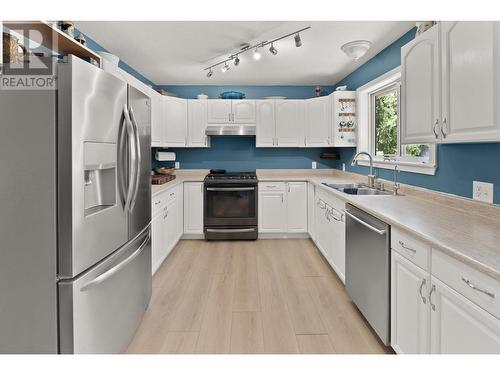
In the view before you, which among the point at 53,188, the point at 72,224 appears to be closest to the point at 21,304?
the point at 72,224

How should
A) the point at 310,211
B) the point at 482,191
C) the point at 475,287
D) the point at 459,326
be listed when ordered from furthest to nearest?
the point at 310,211 < the point at 482,191 < the point at 459,326 < the point at 475,287

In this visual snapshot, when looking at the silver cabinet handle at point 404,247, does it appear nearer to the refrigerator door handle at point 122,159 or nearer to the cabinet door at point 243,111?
the refrigerator door handle at point 122,159

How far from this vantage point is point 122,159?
6.03ft

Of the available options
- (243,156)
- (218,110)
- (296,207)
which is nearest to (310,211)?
(296,207)

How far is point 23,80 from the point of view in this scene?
4.49 feet

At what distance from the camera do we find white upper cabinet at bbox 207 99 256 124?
16.1 feet

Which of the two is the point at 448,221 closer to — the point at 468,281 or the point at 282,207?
the point at 468,281

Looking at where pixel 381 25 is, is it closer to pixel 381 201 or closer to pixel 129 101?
pixel 381 201

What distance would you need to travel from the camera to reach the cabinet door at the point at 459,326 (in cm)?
113

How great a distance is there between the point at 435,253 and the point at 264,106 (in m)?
3.86

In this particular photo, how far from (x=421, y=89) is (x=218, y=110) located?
3.34m

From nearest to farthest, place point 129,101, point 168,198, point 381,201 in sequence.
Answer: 1. point 129,101
2. point 381,201
3. point 168,198

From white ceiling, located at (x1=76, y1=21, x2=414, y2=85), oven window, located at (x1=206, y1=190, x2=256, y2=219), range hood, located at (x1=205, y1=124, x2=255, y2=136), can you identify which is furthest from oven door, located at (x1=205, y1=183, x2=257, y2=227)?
white ceiling, located at (x1=76, y1=21, x2=414, y2=85)

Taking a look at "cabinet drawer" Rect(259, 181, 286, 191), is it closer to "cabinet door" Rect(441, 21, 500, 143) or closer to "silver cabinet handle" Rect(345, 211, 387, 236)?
"silver cabinet handle" Rect(345, 211, 387, 236)
